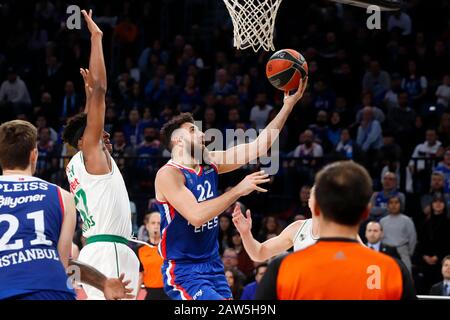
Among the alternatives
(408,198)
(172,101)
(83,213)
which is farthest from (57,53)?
(83,213)

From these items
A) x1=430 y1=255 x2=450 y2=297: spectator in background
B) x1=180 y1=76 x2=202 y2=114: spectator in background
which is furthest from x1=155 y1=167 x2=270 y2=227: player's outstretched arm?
x1=180 y1=76 x2=202 y2=114: spectator in background

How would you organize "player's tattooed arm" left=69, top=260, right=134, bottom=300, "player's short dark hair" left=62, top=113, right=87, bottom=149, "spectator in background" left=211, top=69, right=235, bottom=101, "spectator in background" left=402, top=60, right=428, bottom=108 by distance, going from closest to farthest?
1. "player's tattooed arm" left=69, top=260, right=134, bottom=300
2. "player's short dark hair" left=62, top=113, right=87, bottom=149
3. "spectator in background" left=402, top=60, right=428, bottom=108
4. "spectator in background" left=211, top=69, right=235, bottom=101

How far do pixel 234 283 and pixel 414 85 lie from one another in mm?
5373

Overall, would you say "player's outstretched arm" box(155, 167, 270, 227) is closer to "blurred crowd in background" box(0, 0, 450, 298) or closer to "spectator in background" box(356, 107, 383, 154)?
"blurred crowd in background" box(0, 0, 450, 298)

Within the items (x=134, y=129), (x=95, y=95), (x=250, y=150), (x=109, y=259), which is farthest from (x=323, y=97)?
(x=95, y=95)

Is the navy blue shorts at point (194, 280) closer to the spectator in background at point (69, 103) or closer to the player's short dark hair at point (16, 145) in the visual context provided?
the player's short dark hair at point (16, 145)

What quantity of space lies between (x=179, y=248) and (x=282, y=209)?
6.86m

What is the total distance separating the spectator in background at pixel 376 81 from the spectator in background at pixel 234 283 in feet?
16.4

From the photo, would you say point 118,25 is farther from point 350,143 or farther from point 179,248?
point 179,248

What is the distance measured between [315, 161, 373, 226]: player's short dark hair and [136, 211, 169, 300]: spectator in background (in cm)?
621

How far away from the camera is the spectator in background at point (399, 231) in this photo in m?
11.2

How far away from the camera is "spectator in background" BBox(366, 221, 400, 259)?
1077 centimetres

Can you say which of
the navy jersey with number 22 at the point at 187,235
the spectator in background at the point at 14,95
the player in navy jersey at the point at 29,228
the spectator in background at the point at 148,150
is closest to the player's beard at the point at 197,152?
the navy jersey with number 22 at the point at 187,235

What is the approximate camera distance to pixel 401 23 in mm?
15461
